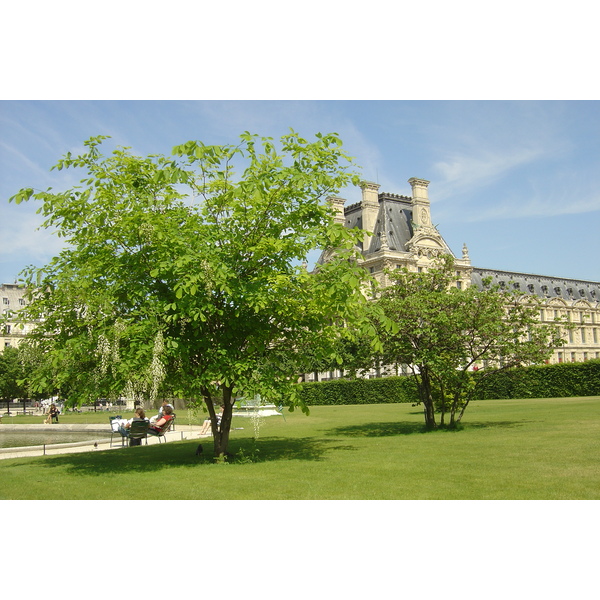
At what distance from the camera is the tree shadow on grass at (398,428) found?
19234 mm

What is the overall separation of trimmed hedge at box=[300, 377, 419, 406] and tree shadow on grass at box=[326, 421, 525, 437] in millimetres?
20376

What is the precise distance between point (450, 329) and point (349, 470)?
8.74 m

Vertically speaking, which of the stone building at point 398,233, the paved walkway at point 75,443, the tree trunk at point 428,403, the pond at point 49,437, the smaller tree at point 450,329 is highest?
the stone building at point 398,233

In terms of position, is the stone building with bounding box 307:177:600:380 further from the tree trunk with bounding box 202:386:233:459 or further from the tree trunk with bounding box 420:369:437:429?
the tree trunk with bounding box 202:386:233:459

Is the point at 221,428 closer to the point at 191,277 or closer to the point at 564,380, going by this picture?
the point at 191,277

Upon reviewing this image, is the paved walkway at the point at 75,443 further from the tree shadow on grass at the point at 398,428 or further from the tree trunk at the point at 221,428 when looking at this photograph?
the tree trunk at the point at 221,428

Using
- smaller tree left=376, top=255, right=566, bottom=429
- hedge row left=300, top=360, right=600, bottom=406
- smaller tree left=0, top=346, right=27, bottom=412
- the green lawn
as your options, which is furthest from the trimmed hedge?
smaller tree left=0, top=346, right=27, bottom=412

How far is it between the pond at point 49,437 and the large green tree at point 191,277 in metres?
10.3

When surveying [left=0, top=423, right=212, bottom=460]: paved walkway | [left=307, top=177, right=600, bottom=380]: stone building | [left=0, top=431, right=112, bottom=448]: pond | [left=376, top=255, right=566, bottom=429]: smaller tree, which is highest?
[left=307, top=177, right=600, bottom=380]: stone building

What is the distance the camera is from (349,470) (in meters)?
10.9

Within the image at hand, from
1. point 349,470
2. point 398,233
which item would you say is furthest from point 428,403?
point 398,233

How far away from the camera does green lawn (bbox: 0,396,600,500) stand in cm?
884

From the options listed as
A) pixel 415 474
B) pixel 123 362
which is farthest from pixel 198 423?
pixel 415 474

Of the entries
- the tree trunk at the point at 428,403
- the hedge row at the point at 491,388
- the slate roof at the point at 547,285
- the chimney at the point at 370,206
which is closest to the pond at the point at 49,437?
the tree trunk at the point at 428,403
